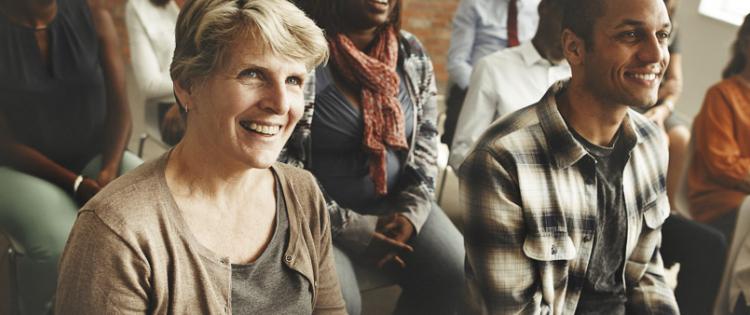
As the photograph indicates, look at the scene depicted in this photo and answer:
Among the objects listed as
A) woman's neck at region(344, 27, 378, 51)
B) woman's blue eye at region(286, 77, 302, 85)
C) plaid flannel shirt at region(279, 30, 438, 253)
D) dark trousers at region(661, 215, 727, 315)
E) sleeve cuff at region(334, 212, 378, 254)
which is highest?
woman's blue eye at region(286, 77, 302, 85)

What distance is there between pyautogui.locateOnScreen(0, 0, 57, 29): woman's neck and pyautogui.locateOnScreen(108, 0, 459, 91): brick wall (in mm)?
672

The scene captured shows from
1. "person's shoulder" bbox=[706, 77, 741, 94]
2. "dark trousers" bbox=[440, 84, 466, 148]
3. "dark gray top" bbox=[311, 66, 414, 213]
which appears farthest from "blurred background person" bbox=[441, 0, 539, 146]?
"person's shoulder" bbox=[706, 77, 741, 94]

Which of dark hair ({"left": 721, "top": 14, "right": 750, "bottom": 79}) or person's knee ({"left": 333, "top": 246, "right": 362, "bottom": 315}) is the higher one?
dark hair ({"left": 721, "top": 14, "right": 750, "bottom": 79})

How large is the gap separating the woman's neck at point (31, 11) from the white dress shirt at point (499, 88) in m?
0.76

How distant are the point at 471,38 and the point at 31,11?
0.86 meters

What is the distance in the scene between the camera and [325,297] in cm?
120

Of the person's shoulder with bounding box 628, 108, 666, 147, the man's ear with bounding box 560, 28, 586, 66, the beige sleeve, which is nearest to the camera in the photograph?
the beige sleeve

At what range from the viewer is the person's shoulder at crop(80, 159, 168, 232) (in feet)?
3.03

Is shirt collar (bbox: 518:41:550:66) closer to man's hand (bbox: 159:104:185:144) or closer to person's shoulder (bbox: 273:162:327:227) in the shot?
person's shoulder (bbox: 273:162:327:227)

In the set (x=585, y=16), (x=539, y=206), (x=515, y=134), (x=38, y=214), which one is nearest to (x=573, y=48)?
(x=585, y=16)

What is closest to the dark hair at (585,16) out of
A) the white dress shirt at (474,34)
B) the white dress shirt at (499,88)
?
the white dress shirt at (499,88)

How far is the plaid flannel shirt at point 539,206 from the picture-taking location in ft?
4.16

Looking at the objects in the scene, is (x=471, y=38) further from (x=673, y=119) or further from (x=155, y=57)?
(x=155, y=57)

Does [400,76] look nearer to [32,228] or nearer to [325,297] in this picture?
[325,297]
